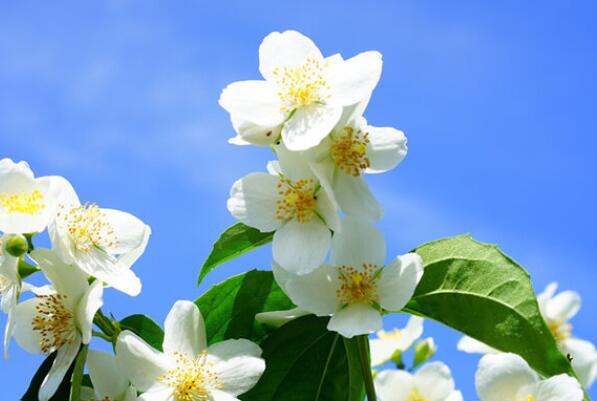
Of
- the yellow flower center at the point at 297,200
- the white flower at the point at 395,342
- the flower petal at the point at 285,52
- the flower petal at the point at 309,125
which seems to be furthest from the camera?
the white flower at the point at 395,342

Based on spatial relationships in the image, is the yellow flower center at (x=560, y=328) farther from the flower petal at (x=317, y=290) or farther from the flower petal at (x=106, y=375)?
the flower petal at (x=106, y=375)

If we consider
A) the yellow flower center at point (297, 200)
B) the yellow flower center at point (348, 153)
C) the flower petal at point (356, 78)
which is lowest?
the yellow flower center at point (297, 200)

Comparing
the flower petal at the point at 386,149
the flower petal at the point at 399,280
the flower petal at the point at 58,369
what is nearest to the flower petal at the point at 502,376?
the flower petal at the point at 399,280

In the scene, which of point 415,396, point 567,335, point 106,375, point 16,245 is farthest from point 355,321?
point 567,335

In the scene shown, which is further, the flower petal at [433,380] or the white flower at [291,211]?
the flower petal at [433,380]

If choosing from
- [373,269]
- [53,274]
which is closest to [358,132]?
[373,269]

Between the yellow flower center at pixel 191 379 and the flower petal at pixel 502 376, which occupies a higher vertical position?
the flower petal at pixel 502 376
